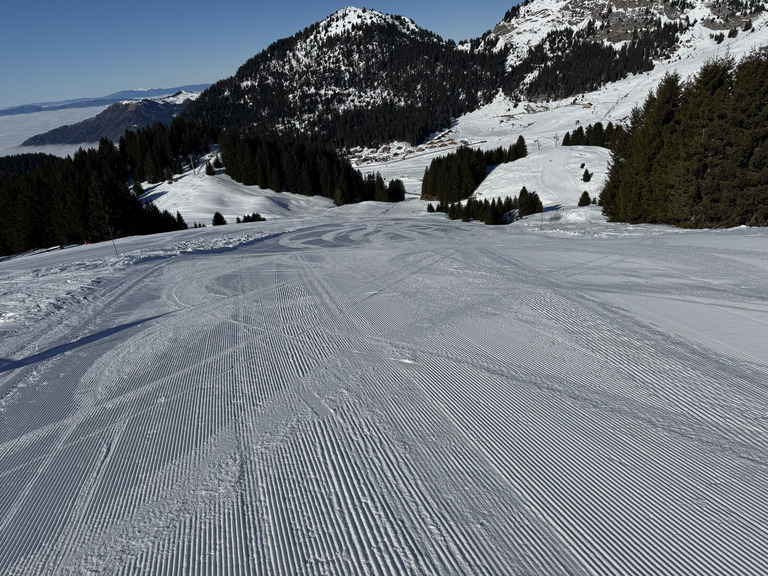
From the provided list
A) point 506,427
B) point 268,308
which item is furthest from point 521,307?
point 268,308

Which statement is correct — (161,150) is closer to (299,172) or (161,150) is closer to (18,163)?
(299,172)

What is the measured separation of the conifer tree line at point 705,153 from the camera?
53.5 feet

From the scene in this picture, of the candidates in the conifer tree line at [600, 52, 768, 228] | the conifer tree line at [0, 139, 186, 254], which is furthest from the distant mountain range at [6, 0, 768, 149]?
the conifer tree line at [600, 52, 768, 228]

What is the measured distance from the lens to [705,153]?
695 inches

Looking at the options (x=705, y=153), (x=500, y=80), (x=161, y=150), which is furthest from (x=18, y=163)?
(x=500, y=80)

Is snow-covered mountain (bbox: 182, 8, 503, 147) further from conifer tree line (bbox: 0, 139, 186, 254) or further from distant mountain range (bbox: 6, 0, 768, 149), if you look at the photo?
conifer tree line (bbox: 0, 139, 186, 254)

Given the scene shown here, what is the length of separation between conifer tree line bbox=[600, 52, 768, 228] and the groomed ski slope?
41.7 feet

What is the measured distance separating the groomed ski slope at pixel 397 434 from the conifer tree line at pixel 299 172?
2250 inches

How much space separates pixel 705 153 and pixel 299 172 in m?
59.2

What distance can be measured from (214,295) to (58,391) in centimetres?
432

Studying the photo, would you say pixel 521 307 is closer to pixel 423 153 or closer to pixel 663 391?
pixel 663 391

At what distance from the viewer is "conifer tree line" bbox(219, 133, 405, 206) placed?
210 feet

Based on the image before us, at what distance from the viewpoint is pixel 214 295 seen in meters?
9.03

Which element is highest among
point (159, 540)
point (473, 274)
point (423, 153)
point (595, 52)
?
point (595, 52)
